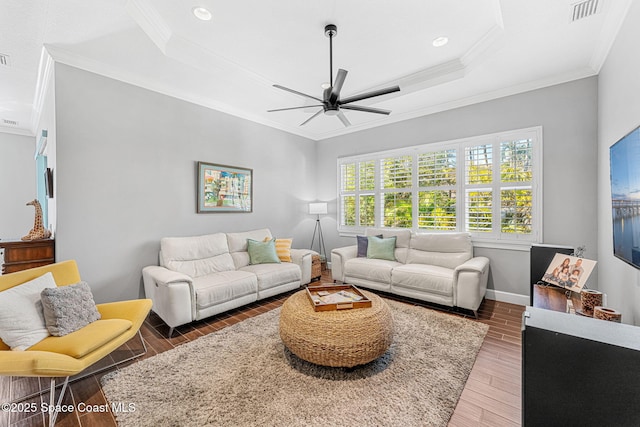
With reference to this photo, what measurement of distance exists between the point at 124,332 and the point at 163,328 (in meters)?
0.97

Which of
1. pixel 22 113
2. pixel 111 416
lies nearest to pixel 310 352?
pixel 111 416

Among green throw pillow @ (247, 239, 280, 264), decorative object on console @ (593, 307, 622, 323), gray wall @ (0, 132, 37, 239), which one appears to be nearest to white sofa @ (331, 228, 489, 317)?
green throw pillow @ (247, 239, 280, 264)

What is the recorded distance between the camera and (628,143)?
183 cm

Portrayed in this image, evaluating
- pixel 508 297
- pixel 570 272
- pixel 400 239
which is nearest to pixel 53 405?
pixel 570 272

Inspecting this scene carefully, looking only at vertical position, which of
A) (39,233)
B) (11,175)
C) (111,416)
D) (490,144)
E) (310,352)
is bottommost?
(111,416)

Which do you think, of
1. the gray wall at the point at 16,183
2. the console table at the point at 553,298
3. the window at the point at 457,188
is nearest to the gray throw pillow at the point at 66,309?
the console table at the point at 553,298

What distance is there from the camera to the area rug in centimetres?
170

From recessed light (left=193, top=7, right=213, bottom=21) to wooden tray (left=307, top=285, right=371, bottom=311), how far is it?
2730mm

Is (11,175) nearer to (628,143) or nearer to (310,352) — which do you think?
(310,352)

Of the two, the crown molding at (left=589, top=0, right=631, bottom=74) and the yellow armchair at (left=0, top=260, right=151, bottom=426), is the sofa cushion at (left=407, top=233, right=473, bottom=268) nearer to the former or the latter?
the crown molding at (left=589, top=0, right=631, bottom=74)

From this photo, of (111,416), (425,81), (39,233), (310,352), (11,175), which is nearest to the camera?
(111,416)

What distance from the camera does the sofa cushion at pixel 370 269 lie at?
391 centimetres

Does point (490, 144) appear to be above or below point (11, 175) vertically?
above

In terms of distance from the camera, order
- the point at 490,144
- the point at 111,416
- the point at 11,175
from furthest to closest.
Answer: the point at 11,175, the point at 490,144, the point at 111,416
